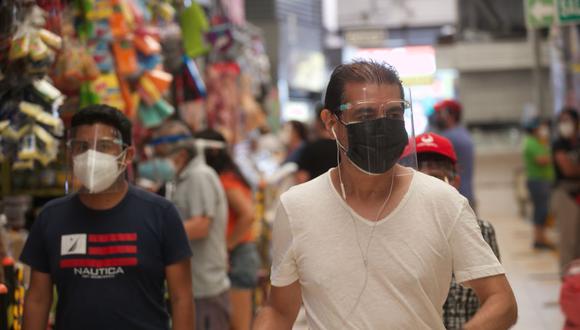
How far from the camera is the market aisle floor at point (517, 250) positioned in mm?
8711

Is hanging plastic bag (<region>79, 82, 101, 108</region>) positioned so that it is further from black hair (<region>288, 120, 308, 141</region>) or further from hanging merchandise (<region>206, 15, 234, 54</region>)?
black hair (<region>288, 120, 308, 141</region>)

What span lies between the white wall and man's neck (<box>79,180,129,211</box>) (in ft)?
45.8

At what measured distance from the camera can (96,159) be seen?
11.1 feet

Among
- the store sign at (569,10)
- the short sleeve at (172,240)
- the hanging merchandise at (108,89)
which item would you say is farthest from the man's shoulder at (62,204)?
the store sign at (569,10)

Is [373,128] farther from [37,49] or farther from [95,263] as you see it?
[37,49]

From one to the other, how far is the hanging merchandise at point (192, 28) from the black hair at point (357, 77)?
17.4ft

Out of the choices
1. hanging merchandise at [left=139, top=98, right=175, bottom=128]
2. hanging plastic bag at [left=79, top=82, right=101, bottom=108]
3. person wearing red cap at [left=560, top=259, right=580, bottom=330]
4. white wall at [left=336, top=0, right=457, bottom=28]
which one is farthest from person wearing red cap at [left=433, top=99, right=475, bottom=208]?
white wall at [left=336, top=0, right=457, bottom=28]

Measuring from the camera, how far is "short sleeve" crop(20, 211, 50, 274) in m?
3.37

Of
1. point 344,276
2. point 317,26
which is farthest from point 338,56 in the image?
point 344,276

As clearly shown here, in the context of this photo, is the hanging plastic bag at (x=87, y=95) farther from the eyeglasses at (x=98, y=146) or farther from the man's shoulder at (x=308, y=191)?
the man's shoulder at (x=308, y=191)

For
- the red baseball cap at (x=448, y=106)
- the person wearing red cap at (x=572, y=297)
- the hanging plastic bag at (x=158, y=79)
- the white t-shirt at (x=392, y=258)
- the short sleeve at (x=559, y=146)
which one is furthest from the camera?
the short sleeve at (x=559, y=146)

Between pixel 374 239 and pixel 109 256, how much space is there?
1170 millimetres

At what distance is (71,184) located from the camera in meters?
3.47

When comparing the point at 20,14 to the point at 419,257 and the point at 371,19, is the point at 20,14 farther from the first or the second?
the point at 371,19
